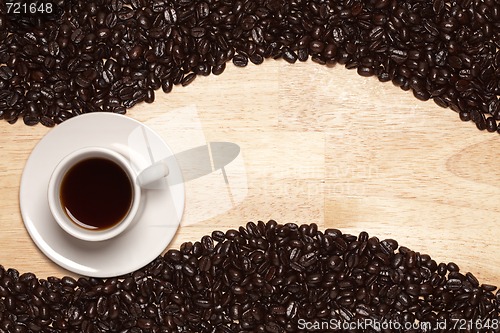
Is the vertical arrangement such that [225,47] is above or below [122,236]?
above

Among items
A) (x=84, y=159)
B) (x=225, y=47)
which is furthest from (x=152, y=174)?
(x=225, y=47)

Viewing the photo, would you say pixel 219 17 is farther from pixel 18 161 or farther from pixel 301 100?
pixel 18 161

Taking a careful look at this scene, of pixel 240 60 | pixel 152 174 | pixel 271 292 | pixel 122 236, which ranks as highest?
pixel 240 60

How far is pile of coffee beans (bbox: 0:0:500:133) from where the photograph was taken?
5.13 ft

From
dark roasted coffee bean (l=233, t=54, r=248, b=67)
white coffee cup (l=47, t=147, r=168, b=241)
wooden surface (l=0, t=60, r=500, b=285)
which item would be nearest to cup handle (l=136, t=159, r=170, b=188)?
white coffee cup (l=47, t=147, r=168, b=241)

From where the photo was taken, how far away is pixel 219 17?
5.13ft

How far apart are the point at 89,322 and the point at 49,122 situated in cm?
42

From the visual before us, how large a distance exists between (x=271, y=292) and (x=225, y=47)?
506 mm

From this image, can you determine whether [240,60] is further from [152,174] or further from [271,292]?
[271,292]

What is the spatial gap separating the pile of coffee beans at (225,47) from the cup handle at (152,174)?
22 cm

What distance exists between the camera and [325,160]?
1587 millimetres

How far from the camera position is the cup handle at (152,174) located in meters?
1.38

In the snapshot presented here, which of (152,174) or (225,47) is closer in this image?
(152,174)

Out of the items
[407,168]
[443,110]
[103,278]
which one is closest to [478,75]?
[443,110]
